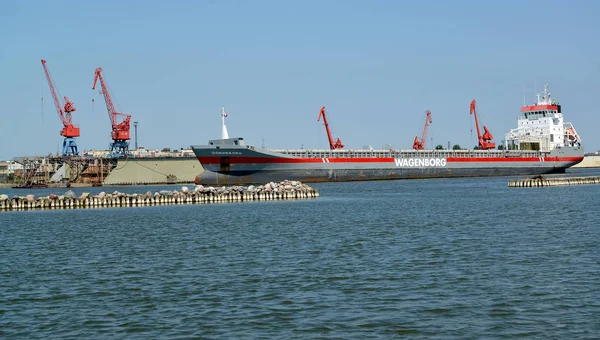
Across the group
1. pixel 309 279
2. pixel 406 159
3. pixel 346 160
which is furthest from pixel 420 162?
pixel 309 279

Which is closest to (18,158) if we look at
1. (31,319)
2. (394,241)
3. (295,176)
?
(295,176)

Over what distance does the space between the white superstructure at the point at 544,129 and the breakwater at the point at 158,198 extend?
5809 centimetres

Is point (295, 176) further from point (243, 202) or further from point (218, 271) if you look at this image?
point (218, 271)

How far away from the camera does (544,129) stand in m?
112

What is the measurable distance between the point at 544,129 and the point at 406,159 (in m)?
25.9

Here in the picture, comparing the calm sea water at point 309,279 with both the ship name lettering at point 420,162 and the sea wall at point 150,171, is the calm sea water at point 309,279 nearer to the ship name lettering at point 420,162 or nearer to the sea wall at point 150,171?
the ship name lettering at point 420,162

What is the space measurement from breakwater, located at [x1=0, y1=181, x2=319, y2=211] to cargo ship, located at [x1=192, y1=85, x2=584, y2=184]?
53.8 feet

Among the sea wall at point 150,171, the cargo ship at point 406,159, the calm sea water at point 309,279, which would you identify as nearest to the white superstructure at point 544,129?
the cargo ship at point 406,159

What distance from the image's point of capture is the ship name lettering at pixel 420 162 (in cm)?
9929

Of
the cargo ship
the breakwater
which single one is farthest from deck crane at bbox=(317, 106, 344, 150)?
the breakwater

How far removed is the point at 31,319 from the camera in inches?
663

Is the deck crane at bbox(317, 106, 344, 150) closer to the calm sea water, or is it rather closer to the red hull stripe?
the red hull stripe

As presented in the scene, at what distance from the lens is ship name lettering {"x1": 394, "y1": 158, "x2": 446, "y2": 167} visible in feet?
326

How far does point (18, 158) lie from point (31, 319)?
4084 inches
